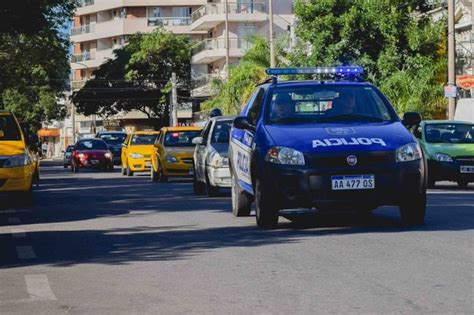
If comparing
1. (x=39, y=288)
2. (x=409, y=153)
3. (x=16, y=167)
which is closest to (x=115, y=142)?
(x=16, y=167)

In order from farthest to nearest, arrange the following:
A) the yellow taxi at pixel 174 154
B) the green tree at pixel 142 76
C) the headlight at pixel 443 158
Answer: the green tree at pixel 142 76 → the yellow taxi at pixel 174 154 → the headlight at pixel 443 158

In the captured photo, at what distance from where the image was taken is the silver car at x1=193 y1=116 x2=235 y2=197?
24.0 m

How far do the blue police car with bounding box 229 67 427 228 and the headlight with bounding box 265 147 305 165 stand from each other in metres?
0.01

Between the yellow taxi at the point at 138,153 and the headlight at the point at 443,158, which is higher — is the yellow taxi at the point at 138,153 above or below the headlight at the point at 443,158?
below

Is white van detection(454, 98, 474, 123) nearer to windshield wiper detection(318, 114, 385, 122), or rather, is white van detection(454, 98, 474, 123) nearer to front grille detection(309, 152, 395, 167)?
windshield wiper detection(318, 114, 385, 122)

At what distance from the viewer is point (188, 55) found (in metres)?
97.5

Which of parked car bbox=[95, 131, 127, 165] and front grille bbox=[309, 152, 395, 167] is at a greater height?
front grille bbox=[309, 152, 395, 167]

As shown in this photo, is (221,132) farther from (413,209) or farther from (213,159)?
(413,209)

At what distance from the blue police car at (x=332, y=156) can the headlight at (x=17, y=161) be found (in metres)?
7.25

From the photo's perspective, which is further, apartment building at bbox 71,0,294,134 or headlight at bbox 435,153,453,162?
apartment building at bbox 71,0,294,134

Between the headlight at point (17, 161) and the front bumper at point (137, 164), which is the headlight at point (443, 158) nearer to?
the headlight at point (17, 161)

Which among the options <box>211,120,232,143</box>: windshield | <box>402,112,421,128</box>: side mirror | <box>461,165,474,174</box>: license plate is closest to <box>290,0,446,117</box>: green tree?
<box>461,165,474,174</box>: license plate

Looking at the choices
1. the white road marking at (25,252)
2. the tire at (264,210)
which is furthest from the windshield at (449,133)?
the white road marking at (25,252)

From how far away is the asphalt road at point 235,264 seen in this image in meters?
9.20
